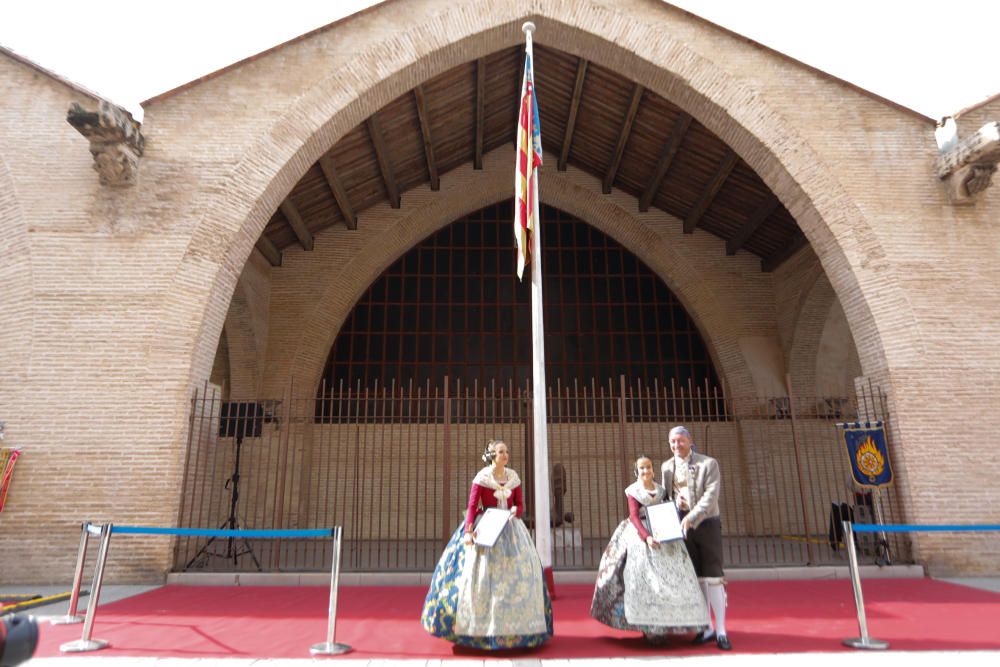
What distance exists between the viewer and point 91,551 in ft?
23.0

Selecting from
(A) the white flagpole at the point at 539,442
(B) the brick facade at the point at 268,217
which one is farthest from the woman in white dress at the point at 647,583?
(B) the brick facade at the point at 268,217

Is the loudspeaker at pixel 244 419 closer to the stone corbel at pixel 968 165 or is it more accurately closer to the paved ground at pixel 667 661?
the paved ground at pixel 667 661

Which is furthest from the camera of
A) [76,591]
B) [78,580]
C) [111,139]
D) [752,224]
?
[752,224]

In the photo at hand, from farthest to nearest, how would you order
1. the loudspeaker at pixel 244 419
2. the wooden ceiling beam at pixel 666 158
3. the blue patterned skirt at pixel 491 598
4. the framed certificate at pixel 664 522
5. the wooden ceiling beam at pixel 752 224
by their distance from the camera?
the wooden ceiling beam at pixel 752 224, the wooden ceiling beam at pixel 666 158, the loudspeaker at pixel 244 419, the framed certificate at pixel 664 522, the blue patterned skirt at pixel 491 598

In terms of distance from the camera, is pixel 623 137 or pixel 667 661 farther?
pixel 623 137

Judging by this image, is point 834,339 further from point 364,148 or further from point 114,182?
point 114,182

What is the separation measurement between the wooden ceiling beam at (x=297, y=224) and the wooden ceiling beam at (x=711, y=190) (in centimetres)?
873

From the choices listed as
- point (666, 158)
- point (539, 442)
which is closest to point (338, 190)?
point (666, 158)

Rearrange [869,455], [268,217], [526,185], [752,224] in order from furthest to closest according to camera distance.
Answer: [752,224]
[268,217]
[869,455]
[526,185]

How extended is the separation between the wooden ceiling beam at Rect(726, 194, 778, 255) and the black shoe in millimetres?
10493

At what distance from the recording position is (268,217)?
892 centimetres

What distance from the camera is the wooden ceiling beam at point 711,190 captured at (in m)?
12.1

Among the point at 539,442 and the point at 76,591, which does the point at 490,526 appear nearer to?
the point at 539,442

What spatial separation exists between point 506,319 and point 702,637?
11161 millimetres
